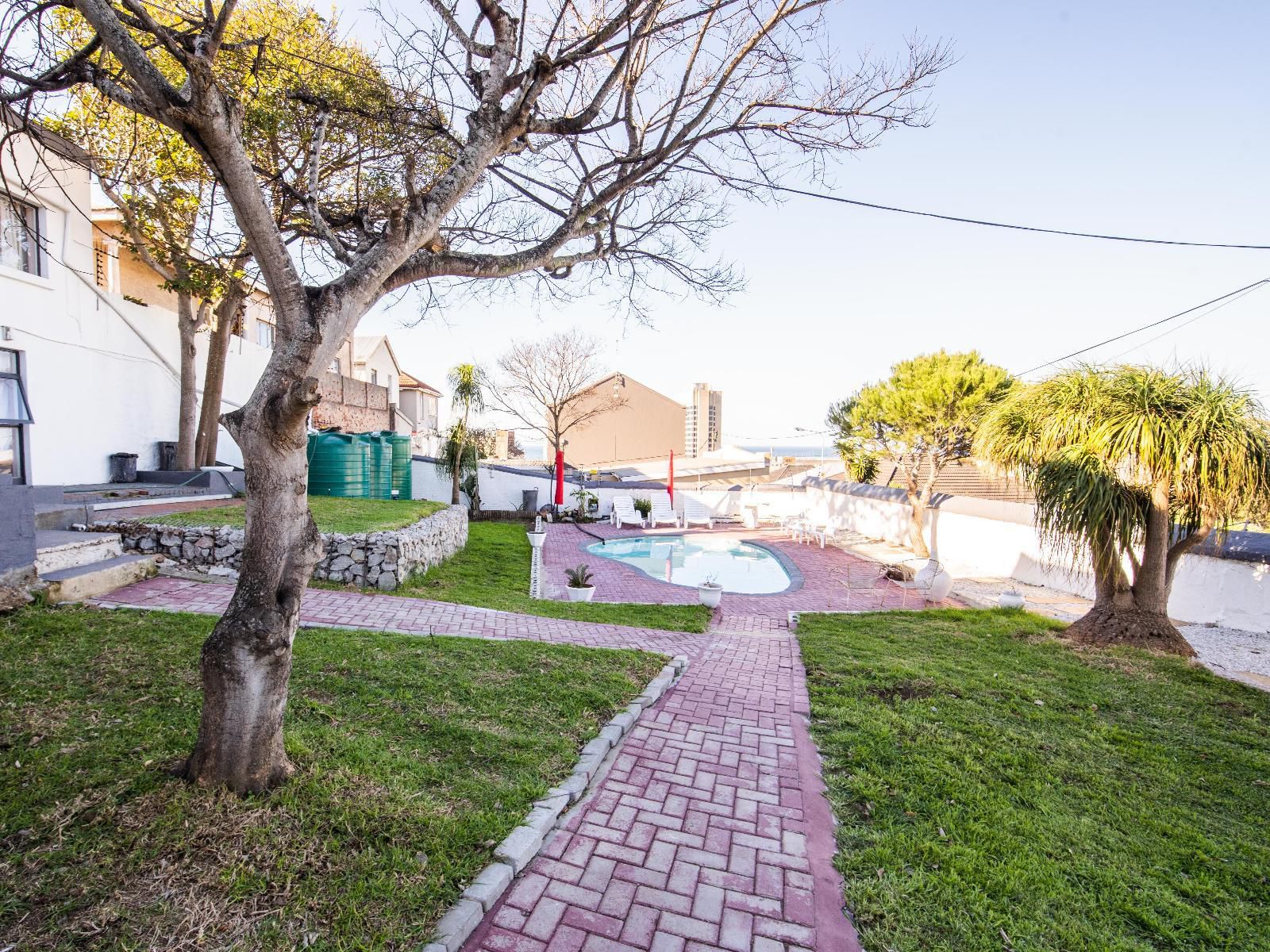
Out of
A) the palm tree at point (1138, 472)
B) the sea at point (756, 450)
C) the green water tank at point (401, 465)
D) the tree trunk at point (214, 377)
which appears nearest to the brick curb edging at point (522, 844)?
the palm tree at point (1138, 472)

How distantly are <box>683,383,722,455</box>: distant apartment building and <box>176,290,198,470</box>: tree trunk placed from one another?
3469 centimetres

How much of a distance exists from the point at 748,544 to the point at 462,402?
10.5 metres

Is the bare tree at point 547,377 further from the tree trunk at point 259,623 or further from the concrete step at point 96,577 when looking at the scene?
the tree trunk at point 259,623

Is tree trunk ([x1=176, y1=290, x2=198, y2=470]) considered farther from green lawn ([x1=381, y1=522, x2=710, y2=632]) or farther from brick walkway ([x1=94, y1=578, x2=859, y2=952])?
brick walkway ([x1=94, y1=578, x2=859, y2=952])

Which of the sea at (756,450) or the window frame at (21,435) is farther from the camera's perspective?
the sea at (756,450)

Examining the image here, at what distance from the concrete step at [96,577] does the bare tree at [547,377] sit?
58.7ft

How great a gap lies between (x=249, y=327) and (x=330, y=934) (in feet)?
68.6

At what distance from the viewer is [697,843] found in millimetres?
2988

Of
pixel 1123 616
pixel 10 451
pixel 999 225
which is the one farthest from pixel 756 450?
pixel 10 451

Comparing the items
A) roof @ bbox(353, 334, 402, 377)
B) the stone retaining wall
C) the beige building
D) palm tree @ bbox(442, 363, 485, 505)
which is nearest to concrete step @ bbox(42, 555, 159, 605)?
the stone retaining wall

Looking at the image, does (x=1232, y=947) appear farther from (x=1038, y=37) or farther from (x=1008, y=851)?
(x=1038, y=37)

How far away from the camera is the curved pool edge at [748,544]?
11.8 m

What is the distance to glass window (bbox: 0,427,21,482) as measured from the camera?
7.66m

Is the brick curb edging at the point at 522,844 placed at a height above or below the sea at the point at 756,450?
below
